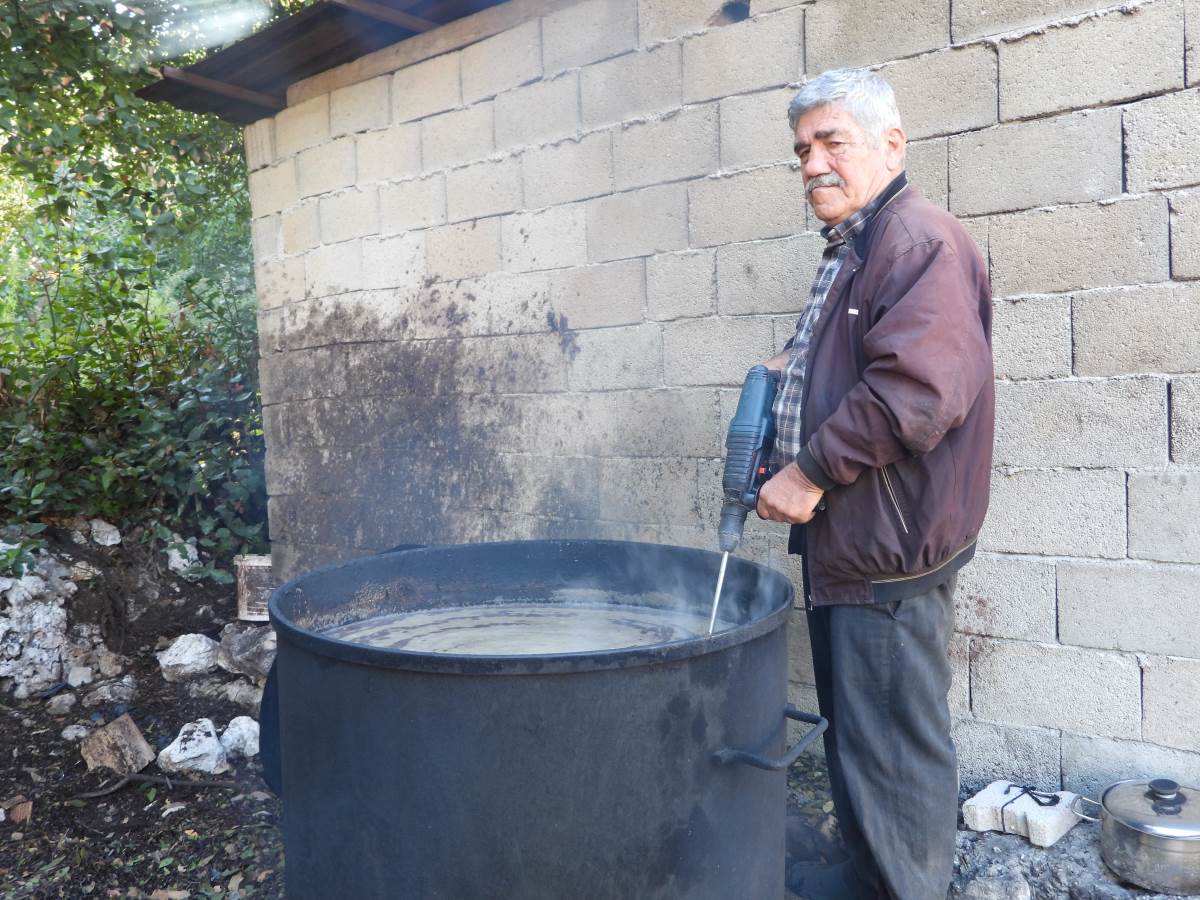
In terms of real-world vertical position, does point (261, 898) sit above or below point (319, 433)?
below

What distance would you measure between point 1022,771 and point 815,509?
3.80 feet

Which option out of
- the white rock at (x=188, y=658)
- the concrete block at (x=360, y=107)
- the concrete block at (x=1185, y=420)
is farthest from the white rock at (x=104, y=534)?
the concrete block at (x=1185, y=420)

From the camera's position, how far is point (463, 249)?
3.80 metres

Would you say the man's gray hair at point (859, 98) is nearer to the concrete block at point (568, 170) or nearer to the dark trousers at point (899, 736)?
the dark trousers at point (899, 736)

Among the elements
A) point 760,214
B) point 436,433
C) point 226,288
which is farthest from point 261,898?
point 226,288

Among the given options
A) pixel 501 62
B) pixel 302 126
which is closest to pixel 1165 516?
pixel 501 62

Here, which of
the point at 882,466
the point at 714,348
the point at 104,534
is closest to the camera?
the point at 882,466

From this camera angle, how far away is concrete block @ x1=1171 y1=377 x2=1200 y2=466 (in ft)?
7.57

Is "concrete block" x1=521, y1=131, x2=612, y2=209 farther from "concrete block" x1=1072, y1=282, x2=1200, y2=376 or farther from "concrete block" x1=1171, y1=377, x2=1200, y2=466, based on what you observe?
"concrete block" x1=1171, y1=377, x2=1200, y2=466

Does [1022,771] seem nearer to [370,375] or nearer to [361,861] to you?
[361,861]

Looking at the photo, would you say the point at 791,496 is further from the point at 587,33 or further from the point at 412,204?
the point at 412,204

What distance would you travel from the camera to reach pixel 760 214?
297 centimetres

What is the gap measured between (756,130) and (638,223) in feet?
1.67

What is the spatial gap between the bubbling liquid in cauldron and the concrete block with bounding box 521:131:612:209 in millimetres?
1543
